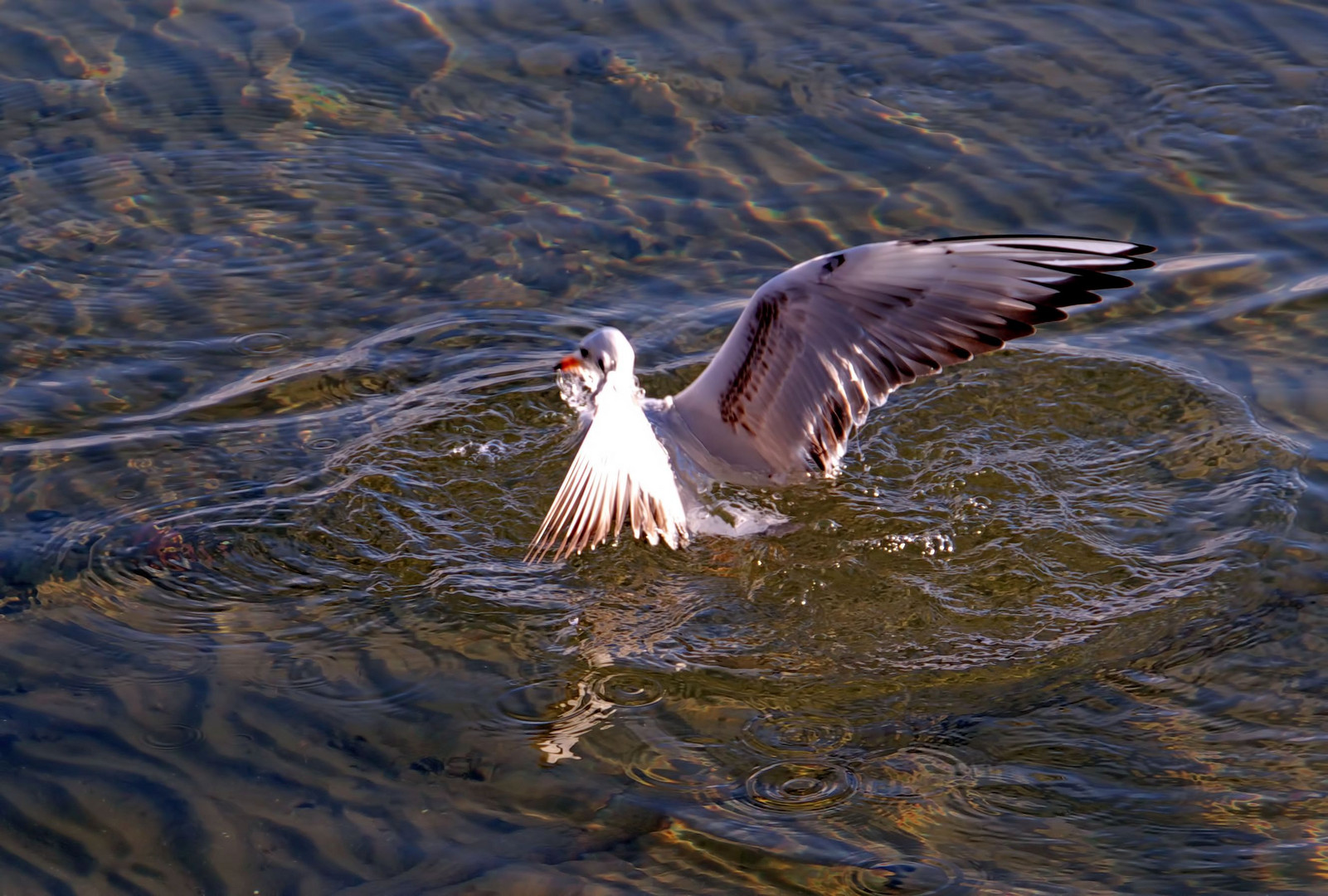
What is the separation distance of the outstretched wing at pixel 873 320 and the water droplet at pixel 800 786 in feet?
5.29

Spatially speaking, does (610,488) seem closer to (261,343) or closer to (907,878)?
(907,878)

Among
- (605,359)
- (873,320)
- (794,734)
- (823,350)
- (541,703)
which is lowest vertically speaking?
(541,703)

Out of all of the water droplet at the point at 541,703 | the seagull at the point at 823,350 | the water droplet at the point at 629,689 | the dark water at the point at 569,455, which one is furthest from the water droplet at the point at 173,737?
the seagull at the point at 823,350

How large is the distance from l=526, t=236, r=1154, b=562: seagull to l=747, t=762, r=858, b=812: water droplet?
53.2 inches

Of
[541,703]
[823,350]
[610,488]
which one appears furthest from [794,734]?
[823,350]

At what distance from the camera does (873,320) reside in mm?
5422

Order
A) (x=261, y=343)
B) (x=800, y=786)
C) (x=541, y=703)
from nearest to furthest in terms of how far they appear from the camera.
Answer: (x=800, y=786)
(x=541, y=703)
(x=261, y=343)

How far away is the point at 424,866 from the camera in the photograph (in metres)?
4.02

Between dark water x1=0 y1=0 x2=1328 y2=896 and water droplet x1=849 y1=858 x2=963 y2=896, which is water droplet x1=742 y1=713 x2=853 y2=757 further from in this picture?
water droplet x1=849 y1=858 x2=963 y2=896

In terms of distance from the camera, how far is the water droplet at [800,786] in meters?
4.21

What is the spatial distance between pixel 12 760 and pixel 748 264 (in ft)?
13.3

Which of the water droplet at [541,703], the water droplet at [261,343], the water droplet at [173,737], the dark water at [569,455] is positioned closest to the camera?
the dark water at [569,455]

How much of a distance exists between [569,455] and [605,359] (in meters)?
0.77

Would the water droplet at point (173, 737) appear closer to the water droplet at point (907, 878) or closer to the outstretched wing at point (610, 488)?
the outstretched wing at point (610, 488)
